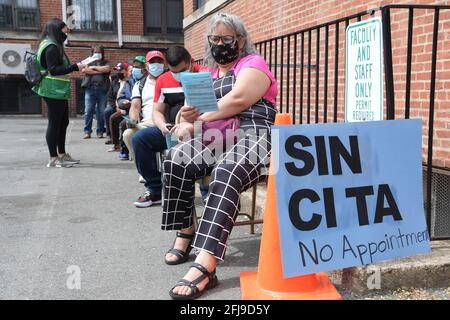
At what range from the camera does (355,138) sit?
8.35 ft

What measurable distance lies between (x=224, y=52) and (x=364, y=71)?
94 cm

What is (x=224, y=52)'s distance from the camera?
10.2 feet

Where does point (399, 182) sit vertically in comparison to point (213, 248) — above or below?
above

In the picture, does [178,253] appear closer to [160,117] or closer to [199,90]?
[199,90]

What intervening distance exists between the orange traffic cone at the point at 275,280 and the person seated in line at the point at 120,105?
187 inches

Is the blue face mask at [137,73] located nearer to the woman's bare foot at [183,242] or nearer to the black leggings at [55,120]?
the black leggings at [55,120]

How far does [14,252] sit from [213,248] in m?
1.63

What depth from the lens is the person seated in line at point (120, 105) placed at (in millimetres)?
6956

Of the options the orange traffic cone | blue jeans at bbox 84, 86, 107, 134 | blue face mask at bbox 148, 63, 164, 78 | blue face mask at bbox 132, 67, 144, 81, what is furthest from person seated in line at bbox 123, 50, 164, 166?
blue jeans at bbox 84, 86, 107, 134

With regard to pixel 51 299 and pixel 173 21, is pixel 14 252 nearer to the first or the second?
pixel 51 299

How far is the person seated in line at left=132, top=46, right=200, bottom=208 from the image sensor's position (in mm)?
4047

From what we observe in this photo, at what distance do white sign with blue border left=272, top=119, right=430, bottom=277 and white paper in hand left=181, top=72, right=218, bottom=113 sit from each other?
0.57 metres
